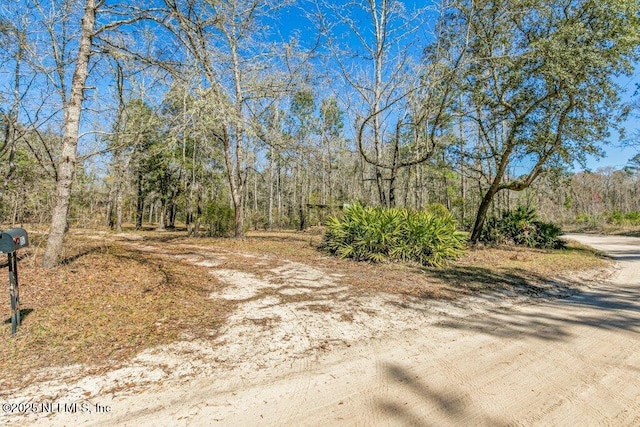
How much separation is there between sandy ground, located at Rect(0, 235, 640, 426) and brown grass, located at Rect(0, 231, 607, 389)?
0.34m

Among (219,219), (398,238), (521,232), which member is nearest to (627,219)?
(521,232)

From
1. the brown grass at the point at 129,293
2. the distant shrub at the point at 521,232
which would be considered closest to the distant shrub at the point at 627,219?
the distant shrub at the point at 521,232

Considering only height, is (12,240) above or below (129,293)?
above

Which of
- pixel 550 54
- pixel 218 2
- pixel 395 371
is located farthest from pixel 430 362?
pixel 550 54

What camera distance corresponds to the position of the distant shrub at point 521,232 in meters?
13.8

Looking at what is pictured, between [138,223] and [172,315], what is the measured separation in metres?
25.2

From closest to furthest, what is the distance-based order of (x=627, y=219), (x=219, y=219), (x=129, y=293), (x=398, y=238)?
(x=129, y=293) < (x=398, y=238) < (x=219, y=219) < (x=627, y=219)

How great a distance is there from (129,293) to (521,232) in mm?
14596

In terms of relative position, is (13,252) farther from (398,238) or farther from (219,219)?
(219,219)

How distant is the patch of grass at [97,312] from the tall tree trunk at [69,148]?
1.36ft

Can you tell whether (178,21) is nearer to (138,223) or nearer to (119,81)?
(119,81)

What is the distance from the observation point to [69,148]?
18.1 feet

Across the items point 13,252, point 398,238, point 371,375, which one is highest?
point 13,252

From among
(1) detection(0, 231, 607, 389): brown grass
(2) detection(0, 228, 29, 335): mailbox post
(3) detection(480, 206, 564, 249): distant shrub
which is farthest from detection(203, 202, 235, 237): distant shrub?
(2) detection(0, 228, 29, 335): mailbox post
